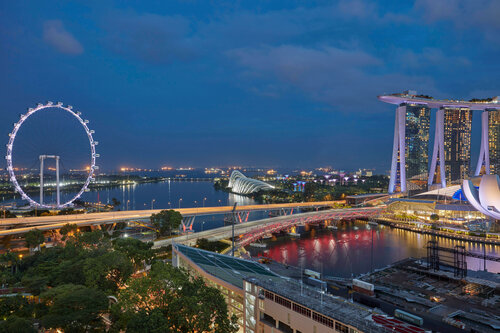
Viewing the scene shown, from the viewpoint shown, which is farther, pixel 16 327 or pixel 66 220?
pixel 66 220

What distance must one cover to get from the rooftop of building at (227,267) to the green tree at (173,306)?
237 cm

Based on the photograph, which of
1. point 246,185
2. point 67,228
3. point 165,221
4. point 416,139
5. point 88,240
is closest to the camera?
point 88,240

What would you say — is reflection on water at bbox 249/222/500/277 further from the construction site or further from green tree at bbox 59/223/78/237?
green tree at bbox 59/223/78/237

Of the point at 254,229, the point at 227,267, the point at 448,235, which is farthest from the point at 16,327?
the point at 448,235

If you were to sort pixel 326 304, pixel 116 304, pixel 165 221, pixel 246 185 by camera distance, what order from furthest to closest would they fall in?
pixel 246 185 → pixel 165 221 → pixel 116 304 → pixel 326 304

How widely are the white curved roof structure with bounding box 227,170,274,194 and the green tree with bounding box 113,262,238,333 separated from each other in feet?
229

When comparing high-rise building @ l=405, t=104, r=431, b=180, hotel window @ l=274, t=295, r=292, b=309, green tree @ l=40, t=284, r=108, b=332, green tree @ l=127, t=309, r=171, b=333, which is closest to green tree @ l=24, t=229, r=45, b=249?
green tree @ l=40, t=284, r=108, b=332

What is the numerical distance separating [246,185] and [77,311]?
→ 72910mm

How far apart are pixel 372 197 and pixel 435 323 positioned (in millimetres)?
48487

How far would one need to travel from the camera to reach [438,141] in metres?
62.4

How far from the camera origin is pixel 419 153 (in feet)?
241

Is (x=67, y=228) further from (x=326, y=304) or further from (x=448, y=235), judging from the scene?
(x=448, y=235)

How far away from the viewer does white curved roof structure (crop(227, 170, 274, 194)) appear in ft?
268

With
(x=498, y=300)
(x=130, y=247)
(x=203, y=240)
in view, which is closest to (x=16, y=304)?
(x=130, y=247)
